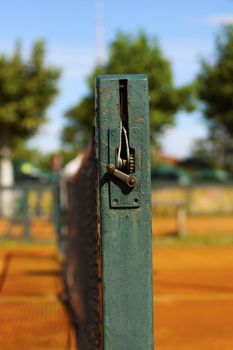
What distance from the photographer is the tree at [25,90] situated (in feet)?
112

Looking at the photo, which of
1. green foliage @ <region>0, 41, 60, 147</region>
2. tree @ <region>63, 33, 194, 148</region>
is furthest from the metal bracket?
tree @ <region>63, 33, 194, 148</region>

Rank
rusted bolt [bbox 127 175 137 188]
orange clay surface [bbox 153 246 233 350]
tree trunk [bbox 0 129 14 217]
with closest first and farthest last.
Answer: rusted bolt [bbox 127 175 137 188], orange clay surface [bbox 153 246 233 350], tree trunk [bbox 0 129 14 217]

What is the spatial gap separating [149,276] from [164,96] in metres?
36.4

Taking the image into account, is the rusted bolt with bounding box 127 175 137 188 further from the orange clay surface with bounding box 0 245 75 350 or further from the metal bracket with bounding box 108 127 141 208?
the orange clay surface with bounding box 0 245 75 350

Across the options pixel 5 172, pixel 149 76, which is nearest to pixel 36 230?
pixel 5 172

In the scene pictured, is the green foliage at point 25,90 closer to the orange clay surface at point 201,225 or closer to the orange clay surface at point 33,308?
the orange clay surface at point 201,225

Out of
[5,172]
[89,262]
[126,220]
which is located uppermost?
[126,220]

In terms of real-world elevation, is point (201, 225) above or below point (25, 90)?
below

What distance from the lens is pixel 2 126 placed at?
116 ft

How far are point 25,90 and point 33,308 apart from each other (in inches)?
1057

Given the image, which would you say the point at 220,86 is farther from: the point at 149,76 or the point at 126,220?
the point at 126,220

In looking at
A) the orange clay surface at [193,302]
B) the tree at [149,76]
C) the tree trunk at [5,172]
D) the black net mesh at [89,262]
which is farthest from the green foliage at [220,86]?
the black net mesh at [89,262]

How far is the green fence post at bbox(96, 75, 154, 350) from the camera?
8.31 ft

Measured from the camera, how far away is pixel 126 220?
254 cm
